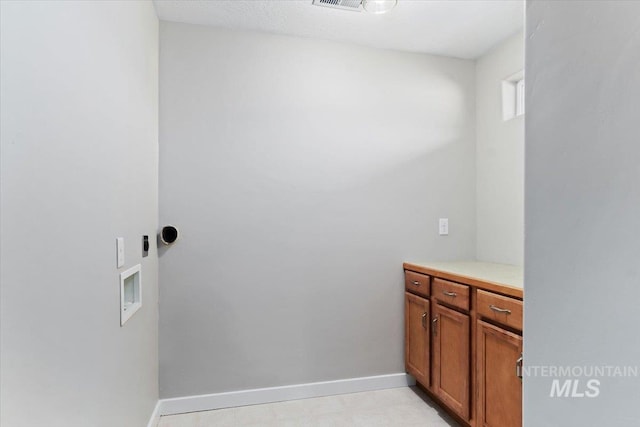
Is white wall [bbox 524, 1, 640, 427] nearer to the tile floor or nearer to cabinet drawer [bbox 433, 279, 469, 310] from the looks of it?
cabinet drawer [bbox 433, 279, 469, 310]

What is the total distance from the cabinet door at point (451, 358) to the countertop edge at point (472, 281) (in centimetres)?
19

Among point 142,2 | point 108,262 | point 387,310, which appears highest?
point 142,2

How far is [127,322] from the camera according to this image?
64.7 inches

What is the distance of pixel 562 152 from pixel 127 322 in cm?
171

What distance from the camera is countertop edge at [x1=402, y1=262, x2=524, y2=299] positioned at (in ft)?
5.72

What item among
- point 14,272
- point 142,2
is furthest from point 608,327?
point 142,2

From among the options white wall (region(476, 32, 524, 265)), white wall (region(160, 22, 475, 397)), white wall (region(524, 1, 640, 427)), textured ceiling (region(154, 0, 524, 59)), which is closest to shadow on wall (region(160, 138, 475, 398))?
white wall (region(160, 22, 475, 397))

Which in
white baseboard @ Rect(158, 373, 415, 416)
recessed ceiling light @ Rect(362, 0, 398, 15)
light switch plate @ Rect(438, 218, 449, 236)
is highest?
recessed ceiling light @ Rect(362, 0, 398, 15)

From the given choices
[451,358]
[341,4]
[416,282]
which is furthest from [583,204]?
[416,282]

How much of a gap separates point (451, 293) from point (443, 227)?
0.78 m

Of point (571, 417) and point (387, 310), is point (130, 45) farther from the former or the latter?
point (387, 310)

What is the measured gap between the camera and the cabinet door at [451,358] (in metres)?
2.09

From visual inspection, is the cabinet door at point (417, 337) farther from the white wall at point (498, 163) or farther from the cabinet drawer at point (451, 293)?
the white wall at point (498, 163)
